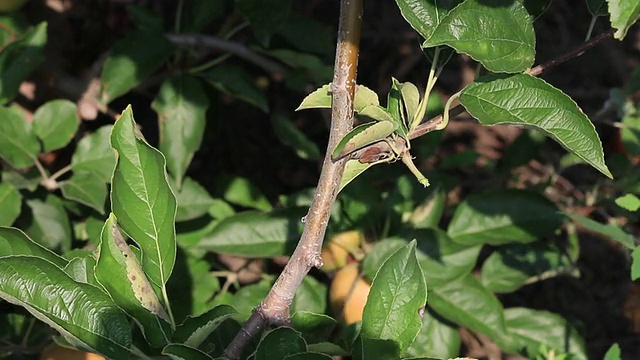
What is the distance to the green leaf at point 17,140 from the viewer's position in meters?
1.31

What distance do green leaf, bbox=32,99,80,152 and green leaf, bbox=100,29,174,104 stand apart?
6cm

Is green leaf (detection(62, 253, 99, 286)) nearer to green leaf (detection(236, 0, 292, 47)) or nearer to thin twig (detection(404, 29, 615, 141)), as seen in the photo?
thin twig (detection(404, 29, 615, 141))

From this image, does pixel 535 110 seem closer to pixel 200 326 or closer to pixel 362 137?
pixel 362 137

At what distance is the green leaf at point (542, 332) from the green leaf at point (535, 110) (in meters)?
0.79

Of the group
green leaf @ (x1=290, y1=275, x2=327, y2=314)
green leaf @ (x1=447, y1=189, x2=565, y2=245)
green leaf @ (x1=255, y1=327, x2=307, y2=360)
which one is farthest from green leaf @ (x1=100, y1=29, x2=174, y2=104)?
green leaf @ (x1=255, y1=327, x2=307, y2=360)

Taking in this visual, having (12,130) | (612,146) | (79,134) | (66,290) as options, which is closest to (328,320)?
(66,290)

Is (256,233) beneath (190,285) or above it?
above

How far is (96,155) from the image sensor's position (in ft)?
4.59

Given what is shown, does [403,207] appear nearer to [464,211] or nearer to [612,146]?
[464,211]

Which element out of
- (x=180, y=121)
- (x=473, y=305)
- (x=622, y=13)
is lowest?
(x=473, y=305)

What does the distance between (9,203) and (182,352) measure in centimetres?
66

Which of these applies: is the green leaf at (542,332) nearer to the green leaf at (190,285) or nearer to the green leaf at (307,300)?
the green leaf at (307,300)

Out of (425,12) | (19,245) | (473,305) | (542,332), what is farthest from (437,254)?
(19,245)

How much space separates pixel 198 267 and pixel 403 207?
0.40 meters
